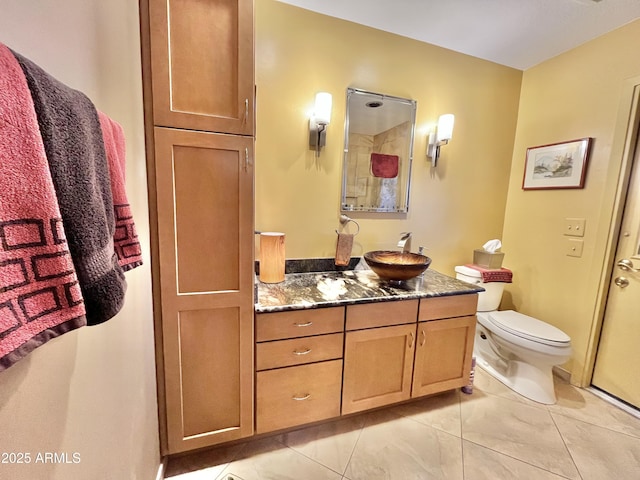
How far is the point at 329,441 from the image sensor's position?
1.34 m

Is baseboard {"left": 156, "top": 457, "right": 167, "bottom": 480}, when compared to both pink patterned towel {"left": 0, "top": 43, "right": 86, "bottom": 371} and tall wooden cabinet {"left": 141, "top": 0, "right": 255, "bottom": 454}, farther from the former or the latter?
pink patterned towel {"left": 0, "top": 43, "right": 86, "bottom": 371}

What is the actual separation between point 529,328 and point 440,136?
4.63 ft

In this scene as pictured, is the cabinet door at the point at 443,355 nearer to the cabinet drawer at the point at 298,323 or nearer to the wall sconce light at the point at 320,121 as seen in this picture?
the cabinet drawer at the point at 298,323

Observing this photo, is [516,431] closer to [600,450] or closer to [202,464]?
[600,450]

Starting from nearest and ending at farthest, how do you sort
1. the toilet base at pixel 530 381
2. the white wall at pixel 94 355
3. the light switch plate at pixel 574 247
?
1. the white wall at pixel 94 355
2. the toilet base at pixel 530 381
3. the light switch plate at pixel 574 247

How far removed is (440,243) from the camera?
205 cm

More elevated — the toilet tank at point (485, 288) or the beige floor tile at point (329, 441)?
the toilet tank at point (485, 288)

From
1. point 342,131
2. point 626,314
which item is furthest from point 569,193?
point 342,131

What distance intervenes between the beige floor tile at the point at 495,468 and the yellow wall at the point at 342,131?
3.86ft

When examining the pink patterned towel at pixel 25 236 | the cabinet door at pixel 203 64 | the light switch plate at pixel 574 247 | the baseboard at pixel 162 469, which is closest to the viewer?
the pink patterned towel at pixel 25 236

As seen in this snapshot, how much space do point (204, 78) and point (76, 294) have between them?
3.12ft

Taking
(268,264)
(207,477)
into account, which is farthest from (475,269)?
(207,477)

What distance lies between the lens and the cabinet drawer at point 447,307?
142cm

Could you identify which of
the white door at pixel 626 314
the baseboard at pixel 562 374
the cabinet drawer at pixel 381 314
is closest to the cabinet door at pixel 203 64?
the cabinet drawer at pixel 381 314
